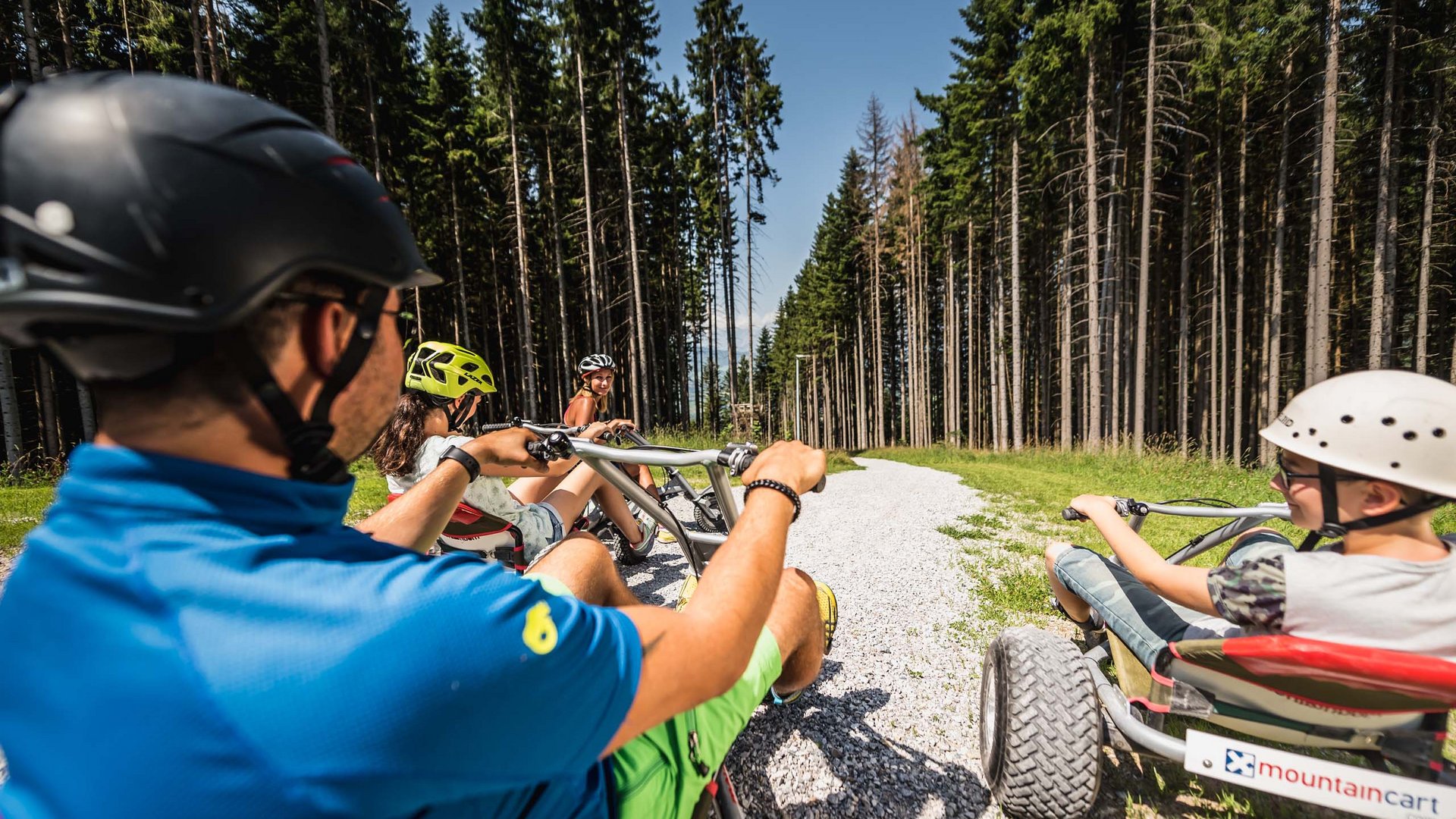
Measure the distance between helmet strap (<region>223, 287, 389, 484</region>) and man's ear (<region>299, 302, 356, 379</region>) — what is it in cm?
1

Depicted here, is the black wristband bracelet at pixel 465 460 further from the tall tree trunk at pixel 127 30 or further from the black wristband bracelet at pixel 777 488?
the tall tree trunk at pixel 127 30

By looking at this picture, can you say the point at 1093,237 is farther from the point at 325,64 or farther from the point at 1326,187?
the point at 325,64

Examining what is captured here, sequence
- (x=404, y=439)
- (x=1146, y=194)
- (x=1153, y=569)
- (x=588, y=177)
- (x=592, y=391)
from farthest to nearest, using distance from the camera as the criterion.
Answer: (x=588, y=177) < (x=1146, y=194) < (x=592, y=391) < (x=404, y=439) < (x=1153, y=569)

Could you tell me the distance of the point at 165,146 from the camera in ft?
2.65

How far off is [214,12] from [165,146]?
573 inches

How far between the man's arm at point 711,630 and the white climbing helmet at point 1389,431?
2079 mm

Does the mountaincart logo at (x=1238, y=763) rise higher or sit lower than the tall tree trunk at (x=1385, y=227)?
lower

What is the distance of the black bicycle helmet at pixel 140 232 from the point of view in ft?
2.46

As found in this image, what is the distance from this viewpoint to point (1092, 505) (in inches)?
101

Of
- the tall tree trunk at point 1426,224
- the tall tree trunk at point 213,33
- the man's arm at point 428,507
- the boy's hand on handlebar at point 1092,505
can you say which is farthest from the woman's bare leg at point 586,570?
the tall tree trunk at point 1426,224

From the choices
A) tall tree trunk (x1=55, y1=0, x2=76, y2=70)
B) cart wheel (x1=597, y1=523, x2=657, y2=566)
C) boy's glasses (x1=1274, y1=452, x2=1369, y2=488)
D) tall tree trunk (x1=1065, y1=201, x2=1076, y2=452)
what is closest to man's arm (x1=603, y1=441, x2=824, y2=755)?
boy's glasses (x1=1274, y1=452, x2=1369, y2=488)

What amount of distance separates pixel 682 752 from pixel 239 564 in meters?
1.17

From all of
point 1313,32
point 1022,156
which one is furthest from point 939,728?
point 1022,156

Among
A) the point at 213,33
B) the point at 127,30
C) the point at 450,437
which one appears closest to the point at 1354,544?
the point at 450,437
